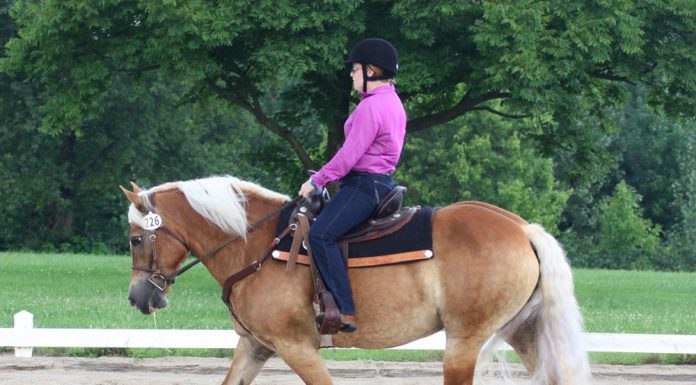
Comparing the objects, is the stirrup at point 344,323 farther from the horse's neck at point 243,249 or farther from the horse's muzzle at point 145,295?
the horse's muzzle at point 145,295

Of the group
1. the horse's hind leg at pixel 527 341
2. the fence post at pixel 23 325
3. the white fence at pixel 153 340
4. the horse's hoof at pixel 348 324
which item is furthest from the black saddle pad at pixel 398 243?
the fence post at pixel 23 325

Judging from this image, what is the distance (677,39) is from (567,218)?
123ft

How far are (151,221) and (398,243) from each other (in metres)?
1.64

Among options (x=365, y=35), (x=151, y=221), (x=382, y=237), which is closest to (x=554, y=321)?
(x=382, y=237)

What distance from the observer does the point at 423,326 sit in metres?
6.80

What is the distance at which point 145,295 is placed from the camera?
22.7ft

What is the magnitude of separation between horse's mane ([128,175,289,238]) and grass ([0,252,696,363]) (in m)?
2.99

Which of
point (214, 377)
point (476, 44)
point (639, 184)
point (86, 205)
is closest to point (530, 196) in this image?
point (639, 184)

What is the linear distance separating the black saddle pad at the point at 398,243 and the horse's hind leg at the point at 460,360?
633 millimetres

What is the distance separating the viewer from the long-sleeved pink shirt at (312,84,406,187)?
6.64m

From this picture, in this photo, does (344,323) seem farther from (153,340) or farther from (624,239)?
(624,239)

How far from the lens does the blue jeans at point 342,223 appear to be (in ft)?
21.6

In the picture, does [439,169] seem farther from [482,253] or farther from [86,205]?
[482,253]

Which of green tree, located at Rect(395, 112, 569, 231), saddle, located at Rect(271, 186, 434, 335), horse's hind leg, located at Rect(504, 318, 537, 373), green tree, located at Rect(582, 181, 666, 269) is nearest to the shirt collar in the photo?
saddle, located at Rect(271, 186, 434, 335)
